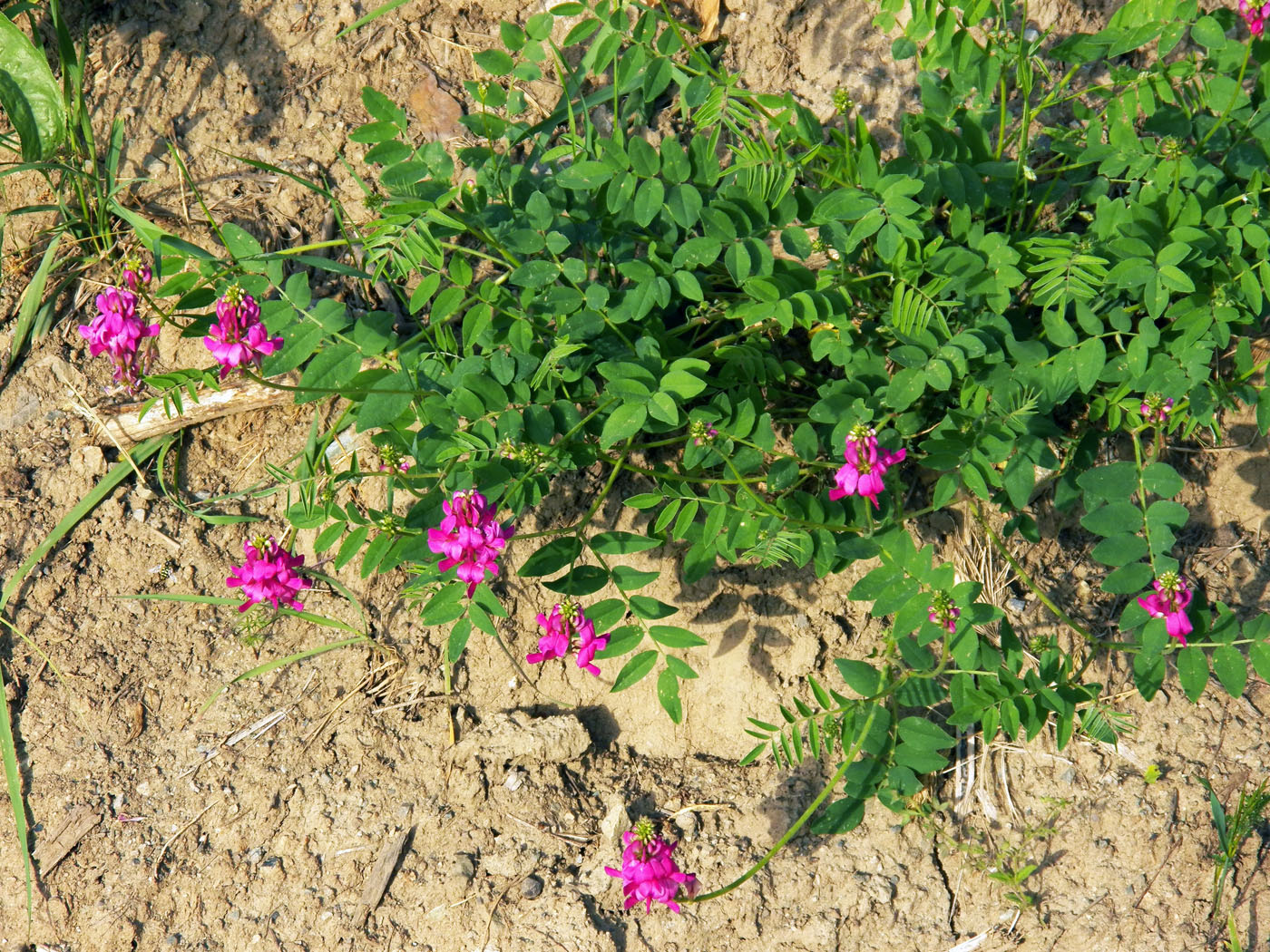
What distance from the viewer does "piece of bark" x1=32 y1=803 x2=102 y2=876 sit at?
10.2ft

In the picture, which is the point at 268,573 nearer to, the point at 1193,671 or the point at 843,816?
the point at 843,816

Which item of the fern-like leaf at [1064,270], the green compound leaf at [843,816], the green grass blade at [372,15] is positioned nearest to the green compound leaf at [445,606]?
the green compound leaf at [843,816]

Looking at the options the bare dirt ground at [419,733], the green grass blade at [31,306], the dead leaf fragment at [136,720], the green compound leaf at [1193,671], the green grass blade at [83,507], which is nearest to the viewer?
the green compound leaf at [1193,671]

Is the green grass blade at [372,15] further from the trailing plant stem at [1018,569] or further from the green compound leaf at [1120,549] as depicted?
the green compound leaf at [1120,549]

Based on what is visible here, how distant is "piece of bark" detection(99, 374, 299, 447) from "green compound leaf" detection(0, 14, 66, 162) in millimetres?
887

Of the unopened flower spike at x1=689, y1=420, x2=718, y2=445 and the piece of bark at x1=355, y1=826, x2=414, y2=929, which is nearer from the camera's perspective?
the unopened flower spike at x1=689, y1=420, x2=718, y2=445

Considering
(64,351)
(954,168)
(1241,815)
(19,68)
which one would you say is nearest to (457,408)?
(954,168)

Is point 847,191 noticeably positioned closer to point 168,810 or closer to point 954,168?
point 954,168

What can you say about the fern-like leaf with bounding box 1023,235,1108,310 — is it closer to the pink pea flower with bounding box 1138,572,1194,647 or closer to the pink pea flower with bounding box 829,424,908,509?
the pink pea flower with bounding box 829,424,908,509

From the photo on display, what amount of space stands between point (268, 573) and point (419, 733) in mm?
773

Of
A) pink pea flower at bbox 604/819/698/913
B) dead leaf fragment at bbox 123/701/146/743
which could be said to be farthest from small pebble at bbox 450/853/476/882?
dead leaf fragment at bbox 123/701/146/743

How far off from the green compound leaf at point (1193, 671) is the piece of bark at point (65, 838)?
3063 millimetres

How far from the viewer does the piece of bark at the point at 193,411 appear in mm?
3412

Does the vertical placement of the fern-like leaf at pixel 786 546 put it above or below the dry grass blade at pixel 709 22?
below
